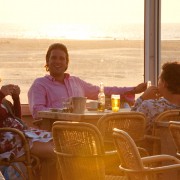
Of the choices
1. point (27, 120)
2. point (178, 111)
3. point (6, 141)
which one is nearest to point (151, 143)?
point (178, 111)

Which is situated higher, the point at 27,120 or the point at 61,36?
the point at 61,36

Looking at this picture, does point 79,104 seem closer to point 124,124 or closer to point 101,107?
point 101,107

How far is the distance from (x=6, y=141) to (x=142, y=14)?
10.2 ft

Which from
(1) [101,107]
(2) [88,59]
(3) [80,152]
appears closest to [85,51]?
(2) [88,59]

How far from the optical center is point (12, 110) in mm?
5629

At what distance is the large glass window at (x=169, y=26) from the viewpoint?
7598 millimetres

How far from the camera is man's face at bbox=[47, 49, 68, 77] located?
6.43 meters

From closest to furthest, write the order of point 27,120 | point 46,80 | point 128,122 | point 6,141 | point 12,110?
point 128,122 → point 6,141 → point 12,110 → point 46,80 → point 27,120

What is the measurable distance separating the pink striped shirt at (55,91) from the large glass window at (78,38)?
65cm

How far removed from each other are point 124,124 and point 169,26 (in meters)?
3.39

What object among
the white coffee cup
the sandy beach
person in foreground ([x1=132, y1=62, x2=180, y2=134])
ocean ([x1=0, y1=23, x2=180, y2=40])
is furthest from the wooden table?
ocean ([x1=0, y1=23, x2=180, y2=40])

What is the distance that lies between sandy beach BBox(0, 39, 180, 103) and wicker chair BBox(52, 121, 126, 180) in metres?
3.41

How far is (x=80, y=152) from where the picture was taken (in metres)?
3.82

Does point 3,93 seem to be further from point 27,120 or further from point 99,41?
point 99,41
